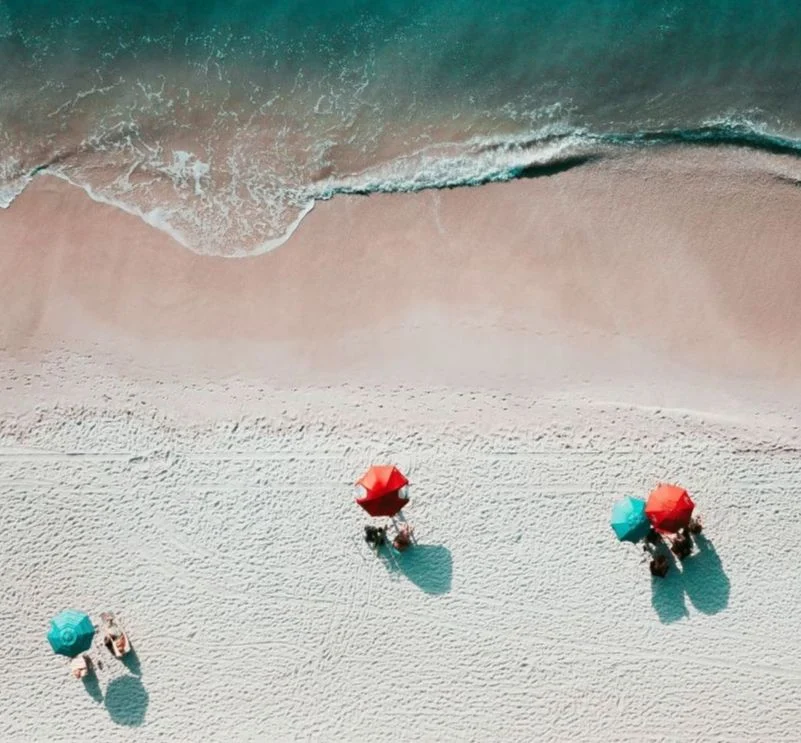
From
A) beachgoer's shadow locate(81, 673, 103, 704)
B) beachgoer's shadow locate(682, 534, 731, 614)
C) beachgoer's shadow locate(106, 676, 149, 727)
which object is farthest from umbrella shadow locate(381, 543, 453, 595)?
beachgoer's shadow locate(81, 673, 103, 704)

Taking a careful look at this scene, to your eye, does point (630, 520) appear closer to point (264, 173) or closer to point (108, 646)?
point (108, 646)

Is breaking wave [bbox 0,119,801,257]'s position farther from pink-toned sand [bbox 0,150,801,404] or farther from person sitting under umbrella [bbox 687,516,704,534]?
person sitting under umbrella [bbox 687,516,704,534]

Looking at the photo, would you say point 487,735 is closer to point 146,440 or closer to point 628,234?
point 146,440

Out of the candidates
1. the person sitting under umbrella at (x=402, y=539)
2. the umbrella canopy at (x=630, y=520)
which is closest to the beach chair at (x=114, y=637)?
the person sitting under umbrella at (x=402, y=539)

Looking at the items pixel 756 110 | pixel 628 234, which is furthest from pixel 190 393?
pixel 756 110

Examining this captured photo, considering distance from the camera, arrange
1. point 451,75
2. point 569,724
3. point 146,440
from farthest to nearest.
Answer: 1. point 451,75
2. point 146,440
3. point 569,724
